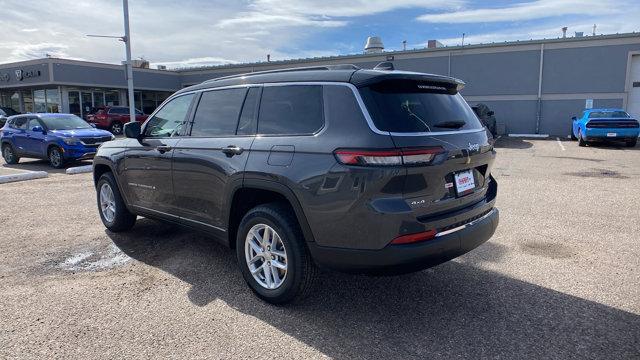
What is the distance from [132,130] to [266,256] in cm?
242

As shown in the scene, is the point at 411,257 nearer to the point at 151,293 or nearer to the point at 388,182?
the point at 388,182

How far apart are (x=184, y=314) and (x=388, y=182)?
197 cm

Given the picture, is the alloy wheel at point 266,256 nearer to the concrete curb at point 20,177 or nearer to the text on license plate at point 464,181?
the text on license plate at point 464,181

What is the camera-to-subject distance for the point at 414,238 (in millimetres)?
3119

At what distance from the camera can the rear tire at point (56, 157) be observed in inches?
517

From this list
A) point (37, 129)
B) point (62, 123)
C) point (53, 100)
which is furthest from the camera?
point (53, 100)

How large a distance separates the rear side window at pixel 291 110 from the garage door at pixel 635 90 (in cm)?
2407

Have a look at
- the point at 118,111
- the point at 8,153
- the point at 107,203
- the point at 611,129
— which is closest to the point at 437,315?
the point at 107,203

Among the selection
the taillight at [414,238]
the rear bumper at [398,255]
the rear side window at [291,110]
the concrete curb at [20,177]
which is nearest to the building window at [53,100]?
the concrete curb at [20,177]

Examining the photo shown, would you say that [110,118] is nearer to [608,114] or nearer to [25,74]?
[25,74]

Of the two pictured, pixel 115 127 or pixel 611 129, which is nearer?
pixel 611 129

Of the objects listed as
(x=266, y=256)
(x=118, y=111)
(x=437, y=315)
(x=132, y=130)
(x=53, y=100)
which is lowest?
(x=437, y=315)

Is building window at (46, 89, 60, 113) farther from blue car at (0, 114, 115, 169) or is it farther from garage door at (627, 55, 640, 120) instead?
garage door at (627, 55, 640, 120)

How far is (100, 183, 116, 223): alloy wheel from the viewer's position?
5.92m
